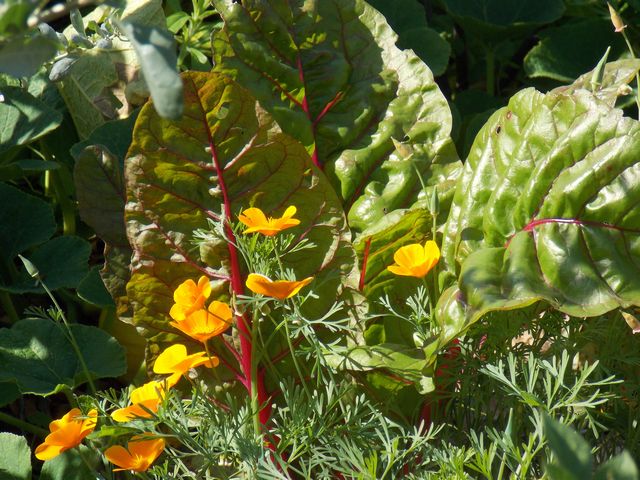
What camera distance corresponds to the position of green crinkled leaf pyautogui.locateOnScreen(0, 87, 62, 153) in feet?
5.32

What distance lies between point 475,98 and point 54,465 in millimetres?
1397

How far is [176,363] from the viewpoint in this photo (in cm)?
109

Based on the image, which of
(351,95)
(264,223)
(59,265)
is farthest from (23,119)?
(264,223)

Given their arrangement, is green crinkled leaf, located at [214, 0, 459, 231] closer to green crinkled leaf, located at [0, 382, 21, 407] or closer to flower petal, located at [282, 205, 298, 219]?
flower petal, located at [282, 205, 298, 219]

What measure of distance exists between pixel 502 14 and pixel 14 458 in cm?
161

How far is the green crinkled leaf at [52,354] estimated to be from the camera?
4.47ft

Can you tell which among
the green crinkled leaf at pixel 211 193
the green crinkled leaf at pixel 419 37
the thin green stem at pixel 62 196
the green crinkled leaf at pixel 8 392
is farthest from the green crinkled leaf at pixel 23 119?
the green crinkled leaf at pixel 419 37

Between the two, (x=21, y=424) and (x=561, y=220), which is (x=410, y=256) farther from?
(x=21, y=424)

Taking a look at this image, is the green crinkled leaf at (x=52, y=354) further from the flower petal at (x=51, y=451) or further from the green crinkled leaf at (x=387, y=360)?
A: the green crinkled leaf at (x=387, y=360)

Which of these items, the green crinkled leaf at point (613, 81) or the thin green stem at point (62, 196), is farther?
the thin green stem at point (62, 196)

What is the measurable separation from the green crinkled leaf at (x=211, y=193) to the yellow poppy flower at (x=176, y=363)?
0.25m

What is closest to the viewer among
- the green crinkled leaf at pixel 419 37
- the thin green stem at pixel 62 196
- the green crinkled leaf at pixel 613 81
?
the green crinkled leaf at pixel 613 81

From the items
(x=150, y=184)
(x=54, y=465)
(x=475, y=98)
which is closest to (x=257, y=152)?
(x=150, y=184)

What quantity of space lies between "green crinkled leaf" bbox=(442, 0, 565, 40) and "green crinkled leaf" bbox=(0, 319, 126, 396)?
3.99 feet
